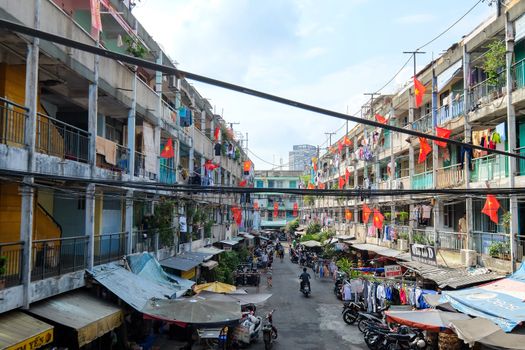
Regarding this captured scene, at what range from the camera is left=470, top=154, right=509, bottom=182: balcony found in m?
16.7

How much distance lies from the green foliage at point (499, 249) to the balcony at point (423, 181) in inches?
263

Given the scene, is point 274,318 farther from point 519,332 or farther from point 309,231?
point 309,231

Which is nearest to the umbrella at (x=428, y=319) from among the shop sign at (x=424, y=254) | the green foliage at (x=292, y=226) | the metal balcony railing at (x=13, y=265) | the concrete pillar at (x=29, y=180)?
the shop sign at (x=424, y=254)

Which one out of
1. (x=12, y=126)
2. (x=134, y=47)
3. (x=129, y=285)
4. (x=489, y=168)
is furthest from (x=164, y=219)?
(x=489, y=168)

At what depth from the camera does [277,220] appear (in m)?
86.4

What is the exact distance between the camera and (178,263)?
65.7 ft

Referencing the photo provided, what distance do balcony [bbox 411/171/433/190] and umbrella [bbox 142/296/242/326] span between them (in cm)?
1441

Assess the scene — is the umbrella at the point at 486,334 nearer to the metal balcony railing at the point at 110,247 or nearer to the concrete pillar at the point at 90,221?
the concrete pillar at the point at 90,221

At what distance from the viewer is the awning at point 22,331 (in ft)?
27.1

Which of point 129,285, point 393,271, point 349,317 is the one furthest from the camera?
point 393,271

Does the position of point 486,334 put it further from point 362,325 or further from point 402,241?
point 402,241

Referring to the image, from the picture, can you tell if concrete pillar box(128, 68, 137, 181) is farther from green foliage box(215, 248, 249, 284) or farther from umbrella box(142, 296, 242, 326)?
green foliage box(215, 248, 249, 284)

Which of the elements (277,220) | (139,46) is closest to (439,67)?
(139,46)

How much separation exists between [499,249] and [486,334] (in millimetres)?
6893
